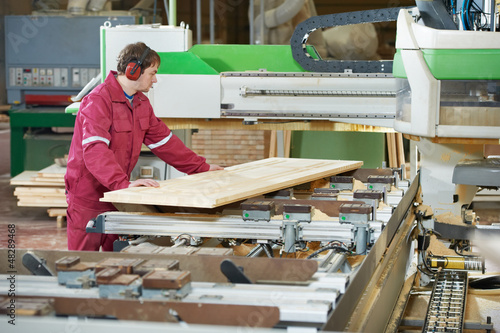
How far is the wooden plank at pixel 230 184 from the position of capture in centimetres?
268

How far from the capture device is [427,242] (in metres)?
3.67

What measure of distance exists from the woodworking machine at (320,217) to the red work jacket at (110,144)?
1.15ft

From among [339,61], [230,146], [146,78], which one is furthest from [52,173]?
[146,78]

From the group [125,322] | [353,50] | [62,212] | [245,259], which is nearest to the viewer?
[125,322]

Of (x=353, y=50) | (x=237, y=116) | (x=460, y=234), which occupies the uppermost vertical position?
(x=353, y=50)

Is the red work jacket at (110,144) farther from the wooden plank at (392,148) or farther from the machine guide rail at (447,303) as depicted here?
the wooden plank at (392,148)

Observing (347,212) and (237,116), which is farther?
(237,116)

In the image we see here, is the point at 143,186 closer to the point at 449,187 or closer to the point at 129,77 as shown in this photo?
the point at 129,77

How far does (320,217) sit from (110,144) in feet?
3.80

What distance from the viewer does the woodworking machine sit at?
5.74 feet

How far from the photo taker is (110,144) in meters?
3.40

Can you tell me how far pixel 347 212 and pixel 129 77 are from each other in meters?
1.27

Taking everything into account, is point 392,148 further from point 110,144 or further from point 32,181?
point 110,144

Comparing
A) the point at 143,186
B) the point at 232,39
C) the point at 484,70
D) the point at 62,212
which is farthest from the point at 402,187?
the point at 232,39
